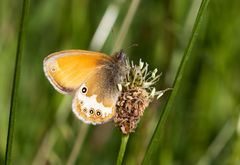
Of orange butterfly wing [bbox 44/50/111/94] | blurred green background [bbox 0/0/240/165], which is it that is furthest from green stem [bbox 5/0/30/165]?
blurred green background [bbox 0/0/240/165]

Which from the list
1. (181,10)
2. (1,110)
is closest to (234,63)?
(181,10)

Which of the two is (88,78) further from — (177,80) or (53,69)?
(177,80)

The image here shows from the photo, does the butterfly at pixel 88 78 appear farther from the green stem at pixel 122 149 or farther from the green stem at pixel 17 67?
the green stem at pixel 17 67

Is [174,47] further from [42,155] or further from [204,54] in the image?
[42,155]

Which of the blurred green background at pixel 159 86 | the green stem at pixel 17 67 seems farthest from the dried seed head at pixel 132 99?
the blurred green background at pixel 159 86

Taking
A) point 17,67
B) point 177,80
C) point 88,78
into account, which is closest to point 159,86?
point 88,78

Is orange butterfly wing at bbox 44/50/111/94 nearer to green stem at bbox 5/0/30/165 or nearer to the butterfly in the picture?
the butterfly
